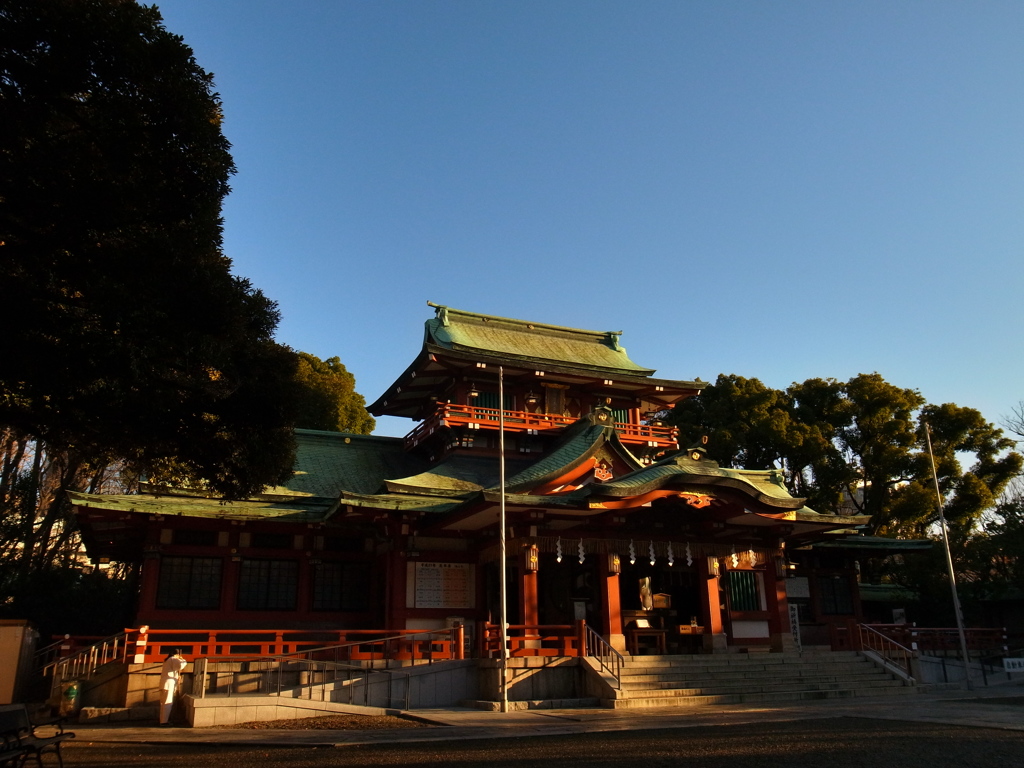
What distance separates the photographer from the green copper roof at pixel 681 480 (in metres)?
21.5

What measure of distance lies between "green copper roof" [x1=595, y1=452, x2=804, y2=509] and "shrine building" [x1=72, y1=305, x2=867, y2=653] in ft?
0.18

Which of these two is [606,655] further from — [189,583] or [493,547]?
[189,583]

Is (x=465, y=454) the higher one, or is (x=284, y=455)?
(x=465, y=454)

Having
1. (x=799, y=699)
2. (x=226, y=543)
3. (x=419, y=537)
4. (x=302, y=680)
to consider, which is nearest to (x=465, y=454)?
(x=419, y=537)

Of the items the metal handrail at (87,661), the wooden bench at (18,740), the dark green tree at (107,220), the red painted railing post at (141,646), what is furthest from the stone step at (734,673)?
the wooden bench at (18,740)

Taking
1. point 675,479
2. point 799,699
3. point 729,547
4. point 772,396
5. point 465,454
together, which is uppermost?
point 772,396

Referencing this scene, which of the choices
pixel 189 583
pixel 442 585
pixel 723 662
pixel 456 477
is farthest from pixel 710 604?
pixel 189 583

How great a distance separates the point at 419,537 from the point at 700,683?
9026 millimetres

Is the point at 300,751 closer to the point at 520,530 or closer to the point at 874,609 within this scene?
the point at 520,530

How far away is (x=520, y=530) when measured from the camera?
22.2 metres

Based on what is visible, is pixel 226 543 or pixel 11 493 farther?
pixel 11 493

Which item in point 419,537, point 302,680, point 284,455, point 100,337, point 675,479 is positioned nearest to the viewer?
point 100,337

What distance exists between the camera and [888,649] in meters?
24.5

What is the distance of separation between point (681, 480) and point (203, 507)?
45.7 feet
